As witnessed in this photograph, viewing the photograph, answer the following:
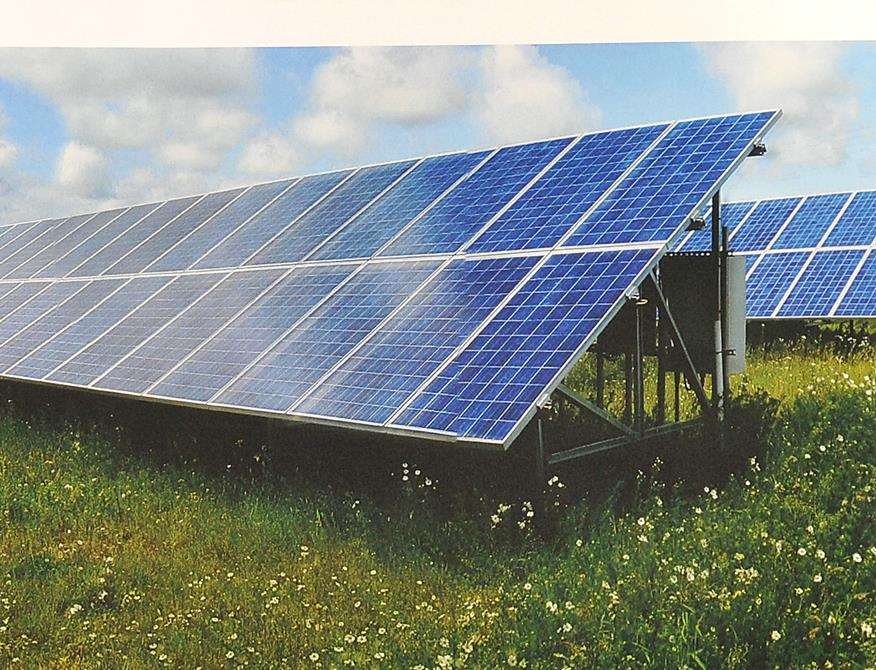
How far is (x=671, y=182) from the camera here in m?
9.43

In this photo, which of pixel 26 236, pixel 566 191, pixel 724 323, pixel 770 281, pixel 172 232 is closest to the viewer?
pixel 724 323

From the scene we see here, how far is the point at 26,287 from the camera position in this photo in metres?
17.4

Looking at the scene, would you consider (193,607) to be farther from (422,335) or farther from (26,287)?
(26,287)

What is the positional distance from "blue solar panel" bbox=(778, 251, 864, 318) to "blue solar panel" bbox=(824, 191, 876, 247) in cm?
37


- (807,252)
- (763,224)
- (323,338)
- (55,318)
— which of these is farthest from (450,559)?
(763,224)

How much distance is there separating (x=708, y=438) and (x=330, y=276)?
446 cm

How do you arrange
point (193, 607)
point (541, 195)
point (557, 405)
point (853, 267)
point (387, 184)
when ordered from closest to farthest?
point (193, 607) → point (541, 195) → point (557, 405) → point (387, 184) → point (853, 267)

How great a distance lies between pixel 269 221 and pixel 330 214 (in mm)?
1402

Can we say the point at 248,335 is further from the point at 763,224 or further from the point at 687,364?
the point at 763,224

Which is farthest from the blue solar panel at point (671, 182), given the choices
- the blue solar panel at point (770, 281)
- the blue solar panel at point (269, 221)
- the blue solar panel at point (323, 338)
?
the blue solar panel at point (770, 281)

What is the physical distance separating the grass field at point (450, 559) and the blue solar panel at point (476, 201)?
236 cm

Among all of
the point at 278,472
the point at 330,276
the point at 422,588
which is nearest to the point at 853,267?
the point at 330,276

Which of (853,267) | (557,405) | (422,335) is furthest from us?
(853,267)

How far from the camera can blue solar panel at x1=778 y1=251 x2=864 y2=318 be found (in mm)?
16516
